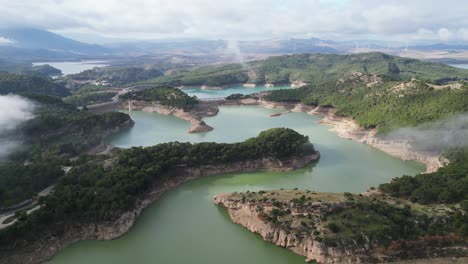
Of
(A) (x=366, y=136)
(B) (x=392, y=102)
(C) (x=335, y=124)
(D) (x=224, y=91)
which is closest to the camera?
(A) (x=366, y=136)

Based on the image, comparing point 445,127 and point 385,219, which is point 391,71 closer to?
point 445,127

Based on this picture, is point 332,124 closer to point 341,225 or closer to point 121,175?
point 341,225

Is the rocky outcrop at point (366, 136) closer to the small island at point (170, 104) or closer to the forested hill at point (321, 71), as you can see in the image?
the small island at point (170, 104)

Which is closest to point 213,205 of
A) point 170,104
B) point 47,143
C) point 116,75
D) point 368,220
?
point 368,220

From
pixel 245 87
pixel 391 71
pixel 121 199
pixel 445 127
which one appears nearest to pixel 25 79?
pixel 245 87

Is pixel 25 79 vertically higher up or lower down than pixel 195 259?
higher up
